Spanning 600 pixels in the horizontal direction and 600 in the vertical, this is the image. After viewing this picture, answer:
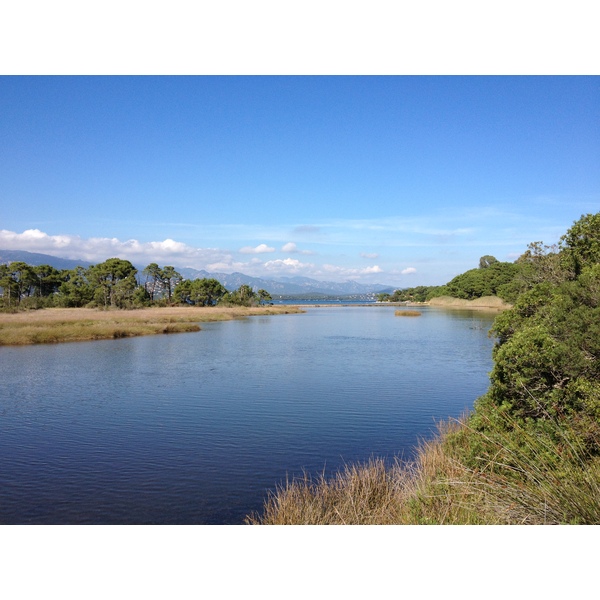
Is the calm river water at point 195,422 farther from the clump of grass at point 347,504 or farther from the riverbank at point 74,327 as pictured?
the riverbank at point 74,327

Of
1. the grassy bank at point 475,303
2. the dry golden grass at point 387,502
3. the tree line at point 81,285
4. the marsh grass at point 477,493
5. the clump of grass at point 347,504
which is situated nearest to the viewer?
the marsh grass at point 477,493

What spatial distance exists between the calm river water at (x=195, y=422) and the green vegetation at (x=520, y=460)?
1277mm

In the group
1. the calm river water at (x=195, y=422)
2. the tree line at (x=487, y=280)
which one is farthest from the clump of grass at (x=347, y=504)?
the tree line at (x=487, y=280)

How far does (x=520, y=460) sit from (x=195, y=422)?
6912 millimetres

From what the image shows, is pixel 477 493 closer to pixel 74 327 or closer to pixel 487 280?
pixel 74 327

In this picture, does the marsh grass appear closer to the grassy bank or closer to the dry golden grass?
the dry golden grass

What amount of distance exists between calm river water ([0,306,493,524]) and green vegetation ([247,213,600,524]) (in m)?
1.28

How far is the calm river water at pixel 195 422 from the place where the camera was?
6.52 m

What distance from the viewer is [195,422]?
10305 mm

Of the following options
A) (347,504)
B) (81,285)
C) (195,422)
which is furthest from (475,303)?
(347,504)

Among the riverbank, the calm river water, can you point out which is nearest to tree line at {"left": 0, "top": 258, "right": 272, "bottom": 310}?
the riverbank
